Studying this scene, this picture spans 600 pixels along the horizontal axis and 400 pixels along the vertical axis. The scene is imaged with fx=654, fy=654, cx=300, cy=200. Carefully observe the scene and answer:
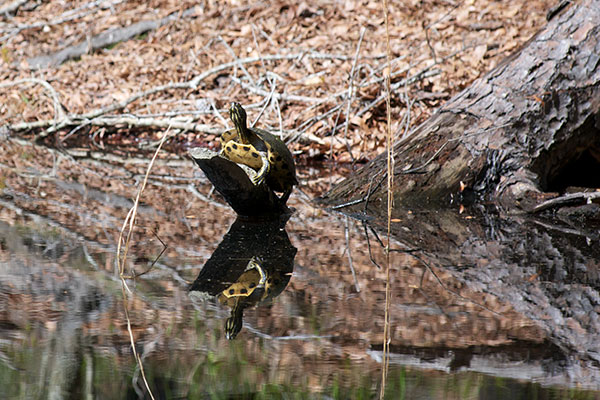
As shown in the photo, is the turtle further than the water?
Yes

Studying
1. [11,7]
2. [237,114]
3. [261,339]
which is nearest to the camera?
[261,339]

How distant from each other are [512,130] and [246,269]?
7.45ft

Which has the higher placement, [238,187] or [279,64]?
[279,64]

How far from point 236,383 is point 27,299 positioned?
3.15 ft

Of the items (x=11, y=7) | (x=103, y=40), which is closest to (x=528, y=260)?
(x=103, y=40)

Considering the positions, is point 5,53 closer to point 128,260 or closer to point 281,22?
point 281,22

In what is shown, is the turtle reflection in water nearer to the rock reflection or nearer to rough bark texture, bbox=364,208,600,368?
the rock reflection

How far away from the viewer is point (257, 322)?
6.57 ft

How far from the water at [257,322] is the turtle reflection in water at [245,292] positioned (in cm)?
1

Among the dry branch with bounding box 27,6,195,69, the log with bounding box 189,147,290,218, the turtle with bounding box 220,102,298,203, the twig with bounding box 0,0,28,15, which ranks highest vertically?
the twig with bounding box 0,0,28,15

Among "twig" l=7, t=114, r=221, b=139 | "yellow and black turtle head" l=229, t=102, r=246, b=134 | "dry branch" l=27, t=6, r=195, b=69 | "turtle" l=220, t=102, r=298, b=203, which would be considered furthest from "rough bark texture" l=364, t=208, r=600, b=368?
"dry branch" l=27, t=6, r=195, b=69

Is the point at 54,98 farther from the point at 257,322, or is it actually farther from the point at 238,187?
the point at 257,322

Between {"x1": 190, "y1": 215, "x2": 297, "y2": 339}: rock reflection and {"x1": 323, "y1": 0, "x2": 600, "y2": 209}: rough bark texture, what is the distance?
1.04m

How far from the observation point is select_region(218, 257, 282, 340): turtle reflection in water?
199cm
